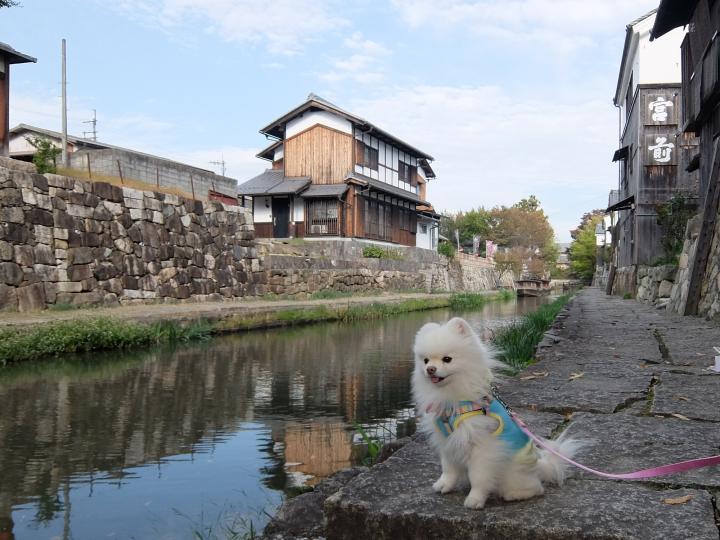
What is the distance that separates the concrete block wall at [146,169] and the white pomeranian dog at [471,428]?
17.1 m

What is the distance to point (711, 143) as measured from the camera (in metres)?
13.3

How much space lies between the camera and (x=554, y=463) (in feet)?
7.27

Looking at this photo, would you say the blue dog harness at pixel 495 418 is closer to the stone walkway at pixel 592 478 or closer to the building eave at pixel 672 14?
the stone walkway at pixel 592 478

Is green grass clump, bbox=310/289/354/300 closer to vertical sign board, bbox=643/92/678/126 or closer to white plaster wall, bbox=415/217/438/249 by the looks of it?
vertical sign board, bbox=643/92/678/126

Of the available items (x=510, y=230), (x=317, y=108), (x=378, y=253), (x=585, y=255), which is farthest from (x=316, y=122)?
(x=585, y=255)

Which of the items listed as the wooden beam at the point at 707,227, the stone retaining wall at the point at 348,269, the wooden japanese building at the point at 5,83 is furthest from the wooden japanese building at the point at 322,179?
the wooden beam at the point at 707,227

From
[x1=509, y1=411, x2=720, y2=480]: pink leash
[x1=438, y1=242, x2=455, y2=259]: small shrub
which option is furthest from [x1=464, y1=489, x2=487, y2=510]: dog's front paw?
[x1=438, y1=242, x2=455, y2=259]: small shrub

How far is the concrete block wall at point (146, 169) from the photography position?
17406mm

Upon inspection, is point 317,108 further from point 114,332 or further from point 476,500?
point 476,500

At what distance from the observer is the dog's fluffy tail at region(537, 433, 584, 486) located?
2.19 m

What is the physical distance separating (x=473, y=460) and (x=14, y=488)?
3193 millimetres

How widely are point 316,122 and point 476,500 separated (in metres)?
29.9

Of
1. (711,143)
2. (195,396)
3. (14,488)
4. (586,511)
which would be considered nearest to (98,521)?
(14,488)

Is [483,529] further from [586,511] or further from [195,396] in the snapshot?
[195,396]
